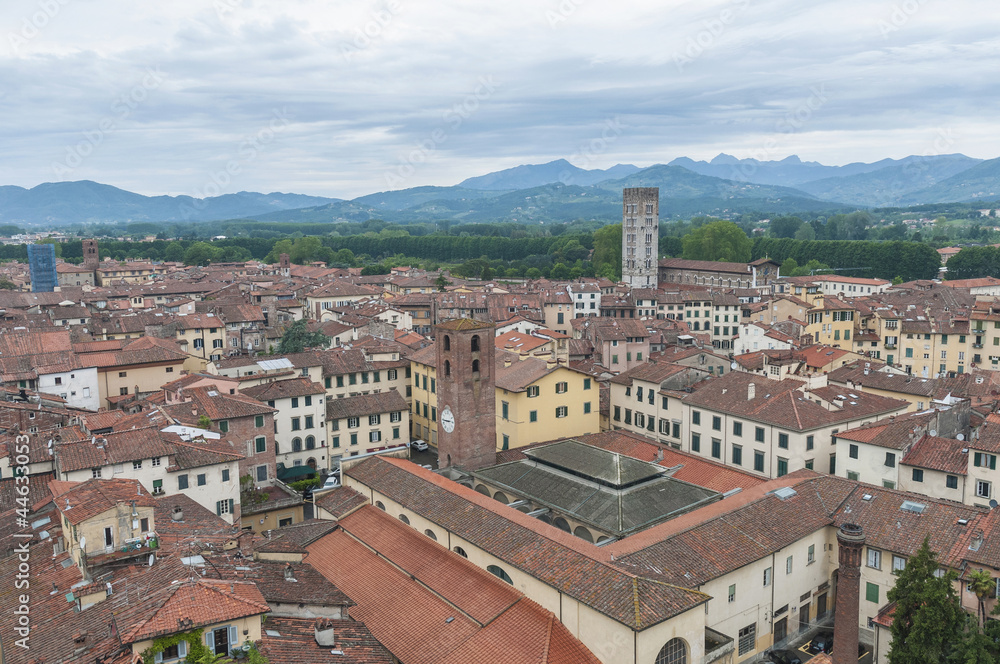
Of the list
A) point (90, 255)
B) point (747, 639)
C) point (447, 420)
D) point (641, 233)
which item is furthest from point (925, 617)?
point (90, 255)

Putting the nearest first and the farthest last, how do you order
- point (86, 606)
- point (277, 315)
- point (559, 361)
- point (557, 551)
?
point (86, 606) < point (557, 551) < point (559, 361) < point (277, 315)

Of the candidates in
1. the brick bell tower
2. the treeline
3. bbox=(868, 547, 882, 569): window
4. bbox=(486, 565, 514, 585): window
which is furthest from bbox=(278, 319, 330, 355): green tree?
the treeline

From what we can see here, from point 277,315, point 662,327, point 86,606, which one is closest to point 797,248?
point 662,327

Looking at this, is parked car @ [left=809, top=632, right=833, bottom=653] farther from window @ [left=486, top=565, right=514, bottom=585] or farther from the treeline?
the treeline

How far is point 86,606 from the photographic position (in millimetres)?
20656

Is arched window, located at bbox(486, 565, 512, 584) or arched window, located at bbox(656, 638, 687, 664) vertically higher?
arched window, located at bbox(486, 565, 512, 584)

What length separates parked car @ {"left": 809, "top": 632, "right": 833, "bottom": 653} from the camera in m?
28.8

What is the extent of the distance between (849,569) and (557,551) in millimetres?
9308

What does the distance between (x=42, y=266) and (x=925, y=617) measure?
127 meters

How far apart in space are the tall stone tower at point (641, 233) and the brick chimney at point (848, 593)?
11684 centimetres

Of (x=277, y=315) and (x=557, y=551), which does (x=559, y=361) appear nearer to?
(x=557, y=551)

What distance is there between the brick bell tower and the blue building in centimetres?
10028

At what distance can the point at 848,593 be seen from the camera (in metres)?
22.9

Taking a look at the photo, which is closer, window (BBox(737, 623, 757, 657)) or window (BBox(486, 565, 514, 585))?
window (BBox(486, 565, 514, 585))
